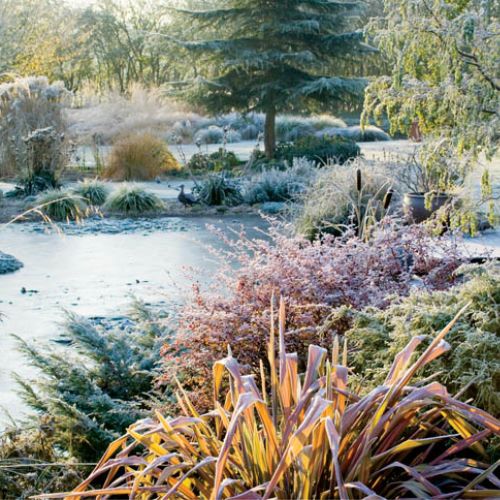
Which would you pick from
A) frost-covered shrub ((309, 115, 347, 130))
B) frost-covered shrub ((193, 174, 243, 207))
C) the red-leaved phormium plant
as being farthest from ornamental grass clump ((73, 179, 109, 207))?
frost-covered shrub ((309, 115, 347, 130))

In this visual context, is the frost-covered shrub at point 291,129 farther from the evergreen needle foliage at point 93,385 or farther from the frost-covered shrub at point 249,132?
the evergreen needle foliage at point 93,385

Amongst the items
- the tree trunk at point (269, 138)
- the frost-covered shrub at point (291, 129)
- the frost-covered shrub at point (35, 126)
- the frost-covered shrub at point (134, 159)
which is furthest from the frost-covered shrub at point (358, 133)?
the frost-covered shrub at point (35, 126)

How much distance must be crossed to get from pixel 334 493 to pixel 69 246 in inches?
293

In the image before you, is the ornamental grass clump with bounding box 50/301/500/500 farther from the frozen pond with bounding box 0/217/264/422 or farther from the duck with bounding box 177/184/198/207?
the duck with bounding box 177/184/198/207

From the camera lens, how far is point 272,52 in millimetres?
16391

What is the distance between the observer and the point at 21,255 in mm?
8180

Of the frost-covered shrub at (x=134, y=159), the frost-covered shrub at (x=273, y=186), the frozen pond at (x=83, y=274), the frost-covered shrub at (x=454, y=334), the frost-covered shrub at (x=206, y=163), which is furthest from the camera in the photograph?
the frost-covered shrub at (x=206, y=163)

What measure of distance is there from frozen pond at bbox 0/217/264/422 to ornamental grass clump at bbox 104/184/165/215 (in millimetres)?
815

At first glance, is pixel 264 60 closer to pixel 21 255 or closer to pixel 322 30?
pixel 322 30

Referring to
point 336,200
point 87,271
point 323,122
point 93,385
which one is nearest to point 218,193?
point 336,200

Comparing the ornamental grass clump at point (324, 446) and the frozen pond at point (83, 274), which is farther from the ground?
the ornamental grass clump at point (324, 446)

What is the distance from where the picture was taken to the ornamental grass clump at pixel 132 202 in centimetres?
1094

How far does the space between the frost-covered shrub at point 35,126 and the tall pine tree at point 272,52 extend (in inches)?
162

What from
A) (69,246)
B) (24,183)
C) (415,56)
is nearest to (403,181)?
(69,246)
